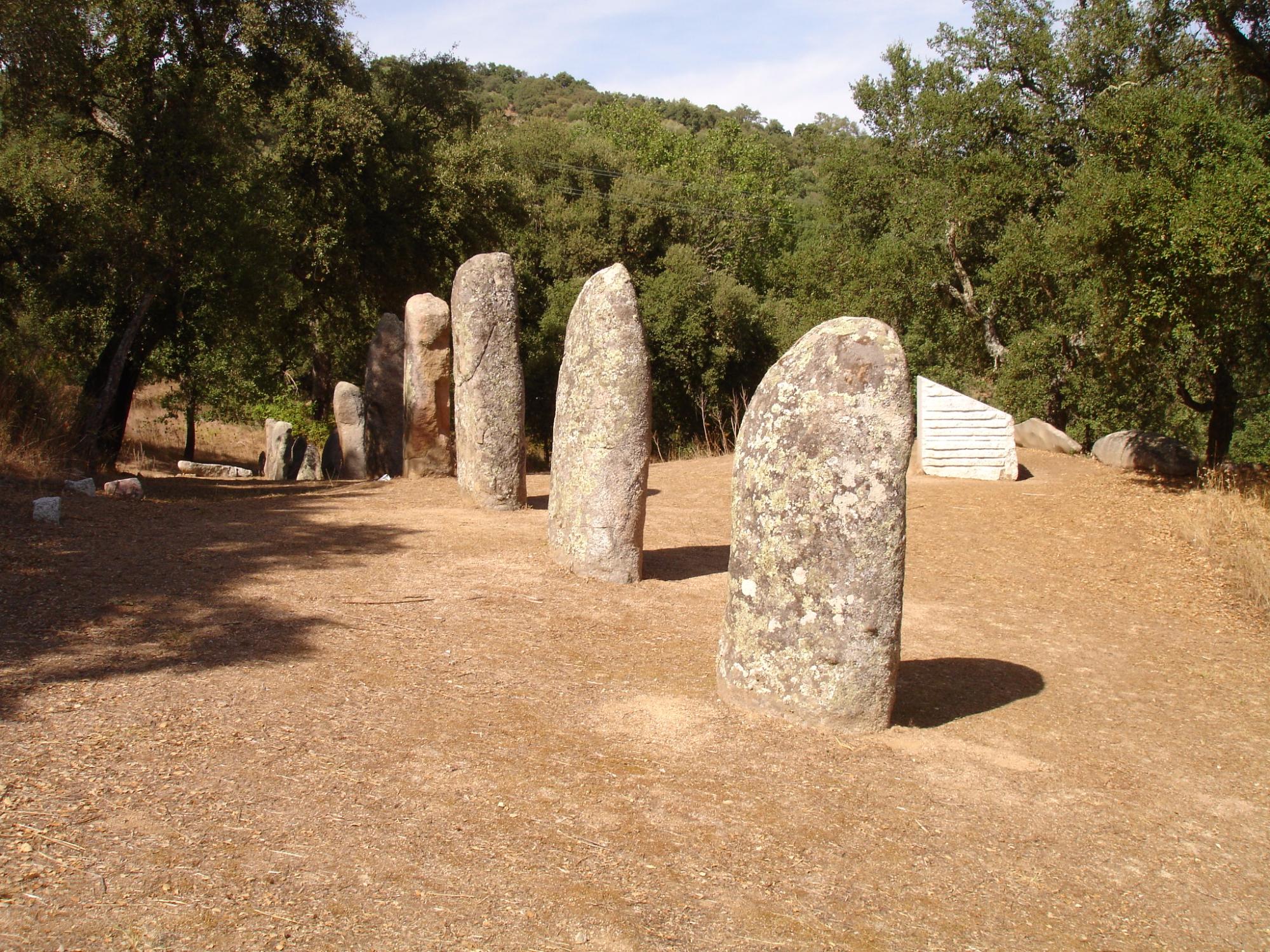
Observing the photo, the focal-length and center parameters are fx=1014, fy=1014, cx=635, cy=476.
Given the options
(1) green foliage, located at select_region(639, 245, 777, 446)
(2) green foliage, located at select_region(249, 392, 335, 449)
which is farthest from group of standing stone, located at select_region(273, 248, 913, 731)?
(1) green foliage, located at select_region(639, 245, 777, 446)

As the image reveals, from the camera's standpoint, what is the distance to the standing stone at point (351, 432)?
16672 millimetres

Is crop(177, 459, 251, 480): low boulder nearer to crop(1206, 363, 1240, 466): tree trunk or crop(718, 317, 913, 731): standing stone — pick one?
crop(718, 317, 913, 731): standing stone

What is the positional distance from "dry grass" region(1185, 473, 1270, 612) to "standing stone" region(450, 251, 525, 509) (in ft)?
24.7

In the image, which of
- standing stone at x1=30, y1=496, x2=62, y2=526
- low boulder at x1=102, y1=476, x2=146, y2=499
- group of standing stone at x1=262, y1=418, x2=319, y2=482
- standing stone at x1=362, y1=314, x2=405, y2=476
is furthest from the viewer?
group of standing stone at x1=262, y1=418, x2=319, y2=482

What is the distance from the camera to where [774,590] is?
18.2 feet

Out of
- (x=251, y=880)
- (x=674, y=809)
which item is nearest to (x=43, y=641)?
(x=251, y=880)

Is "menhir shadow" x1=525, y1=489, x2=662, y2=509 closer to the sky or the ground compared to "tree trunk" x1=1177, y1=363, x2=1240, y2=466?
closer to the ground

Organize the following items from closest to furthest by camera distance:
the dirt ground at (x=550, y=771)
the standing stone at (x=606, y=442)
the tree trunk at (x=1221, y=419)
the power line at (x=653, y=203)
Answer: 1. the dirt ground at (x=550, y=771)
2. the standing stone at (x=606, y=442)
3. the tree trunk at (x=1221, y=419)
4. the power line at (x=653, y=203)

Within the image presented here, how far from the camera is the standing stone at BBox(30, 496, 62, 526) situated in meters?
8.70

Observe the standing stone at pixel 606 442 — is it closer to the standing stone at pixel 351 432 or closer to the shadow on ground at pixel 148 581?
the shadow on ground at pixel 148 581

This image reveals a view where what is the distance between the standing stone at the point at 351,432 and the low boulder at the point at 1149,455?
12532 mm

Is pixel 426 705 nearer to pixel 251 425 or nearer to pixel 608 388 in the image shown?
pixel 608 388

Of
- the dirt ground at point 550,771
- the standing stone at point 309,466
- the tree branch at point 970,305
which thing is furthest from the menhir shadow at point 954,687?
the tree branch at point 970,305

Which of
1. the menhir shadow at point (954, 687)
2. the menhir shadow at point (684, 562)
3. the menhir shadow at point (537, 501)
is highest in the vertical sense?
the menhir shadow at point (537, 501)
